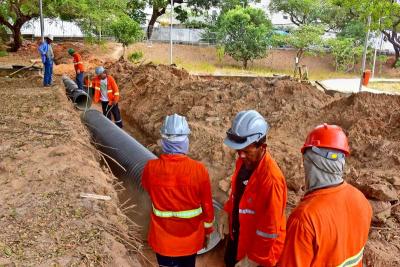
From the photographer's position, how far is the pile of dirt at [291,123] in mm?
5039

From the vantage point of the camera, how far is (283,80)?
34.1ft

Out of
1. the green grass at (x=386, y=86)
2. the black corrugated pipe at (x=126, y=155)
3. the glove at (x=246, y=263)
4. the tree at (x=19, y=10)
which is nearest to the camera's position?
the glove at (x=246, y=263)

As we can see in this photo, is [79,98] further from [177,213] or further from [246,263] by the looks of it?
[246,263]

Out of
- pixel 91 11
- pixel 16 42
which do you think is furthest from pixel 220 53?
pixel 16 42

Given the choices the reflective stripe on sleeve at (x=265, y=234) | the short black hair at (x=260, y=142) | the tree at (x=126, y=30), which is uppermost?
the tree at (x=126, y=30)

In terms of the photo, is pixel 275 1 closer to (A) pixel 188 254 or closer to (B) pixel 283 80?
(B) pixel 283 80

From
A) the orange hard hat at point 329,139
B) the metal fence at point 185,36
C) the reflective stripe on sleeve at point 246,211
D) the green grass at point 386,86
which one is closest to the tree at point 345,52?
the green grass at point 386,86

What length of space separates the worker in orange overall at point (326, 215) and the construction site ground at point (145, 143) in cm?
167

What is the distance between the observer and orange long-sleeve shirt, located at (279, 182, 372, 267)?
1904mm

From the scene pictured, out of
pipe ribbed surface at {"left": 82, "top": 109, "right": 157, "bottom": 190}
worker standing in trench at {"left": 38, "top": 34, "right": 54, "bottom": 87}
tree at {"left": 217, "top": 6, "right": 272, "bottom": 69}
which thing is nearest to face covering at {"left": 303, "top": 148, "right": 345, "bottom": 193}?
pipe ribbed surface at {"left": 82, "top": 109, "right": 157, "bottom": 190}

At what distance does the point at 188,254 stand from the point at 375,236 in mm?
2570

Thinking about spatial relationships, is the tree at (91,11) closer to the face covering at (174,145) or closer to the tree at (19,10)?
the tree at (19,10)

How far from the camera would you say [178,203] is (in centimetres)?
308

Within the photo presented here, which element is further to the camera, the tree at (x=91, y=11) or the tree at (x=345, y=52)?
the tree at (x=345, y=52)
